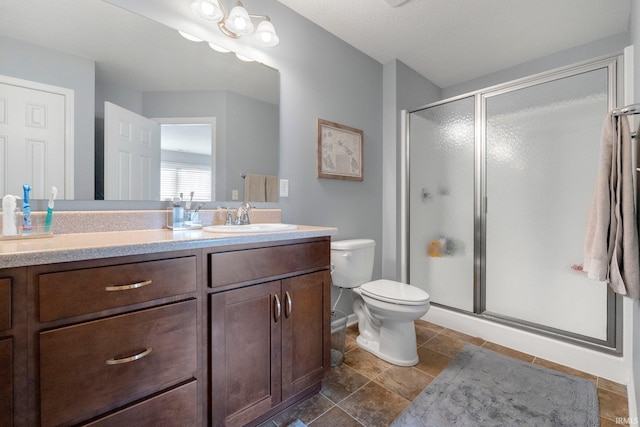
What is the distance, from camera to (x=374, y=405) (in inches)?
53.8

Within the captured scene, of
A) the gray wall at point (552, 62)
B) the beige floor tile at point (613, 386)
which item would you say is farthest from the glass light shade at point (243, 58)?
the beige floor tile at point (613, 386)

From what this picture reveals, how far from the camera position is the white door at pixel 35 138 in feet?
3.31

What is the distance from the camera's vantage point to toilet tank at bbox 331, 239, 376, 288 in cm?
191

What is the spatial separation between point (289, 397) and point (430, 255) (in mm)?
1772

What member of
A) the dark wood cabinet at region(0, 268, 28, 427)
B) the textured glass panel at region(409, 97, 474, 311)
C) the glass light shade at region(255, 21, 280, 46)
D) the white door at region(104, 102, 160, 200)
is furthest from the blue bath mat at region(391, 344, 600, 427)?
the glass light shade at region(255, 21, 280, 46)

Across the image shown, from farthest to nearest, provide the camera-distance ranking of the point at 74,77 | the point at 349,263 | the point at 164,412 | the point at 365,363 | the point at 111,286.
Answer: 1. the point at 349,263
2. the point at 365,363
3. the point at 74,77
4. the point at 164,412
5. the point at 111,286

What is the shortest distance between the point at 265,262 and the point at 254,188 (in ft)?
2.20

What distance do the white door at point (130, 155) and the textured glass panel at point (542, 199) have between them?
2307 mm

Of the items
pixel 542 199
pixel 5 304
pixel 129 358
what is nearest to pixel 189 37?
pixel 5 304

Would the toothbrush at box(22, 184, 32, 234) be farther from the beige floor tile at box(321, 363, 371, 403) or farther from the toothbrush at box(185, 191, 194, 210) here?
the beige floor tile at box(321, 363, 371, 403)

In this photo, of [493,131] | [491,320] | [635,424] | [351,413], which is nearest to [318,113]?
[493,131]

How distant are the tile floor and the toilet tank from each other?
468mm

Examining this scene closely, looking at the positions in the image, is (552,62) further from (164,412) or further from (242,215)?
(164,412)

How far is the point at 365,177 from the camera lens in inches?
92.4
